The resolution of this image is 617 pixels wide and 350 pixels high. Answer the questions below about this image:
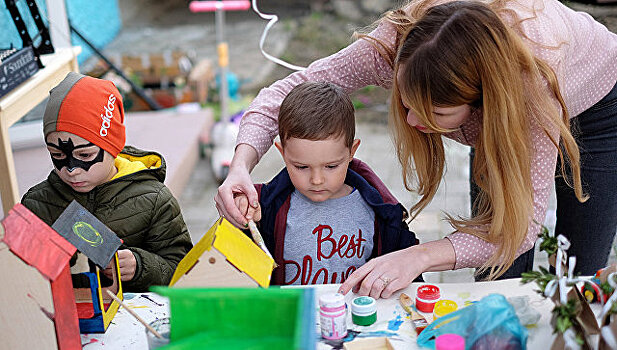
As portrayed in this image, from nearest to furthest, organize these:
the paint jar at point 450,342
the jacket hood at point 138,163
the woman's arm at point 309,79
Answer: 1. the paint jar at point 450,342
2. the woman's arm at point 309,79
3. the jacket hood at point 138,163

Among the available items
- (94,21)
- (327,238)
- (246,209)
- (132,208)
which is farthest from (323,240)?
(94,21)

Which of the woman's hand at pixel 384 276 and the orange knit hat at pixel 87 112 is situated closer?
the woman's hand at pixel 384 276

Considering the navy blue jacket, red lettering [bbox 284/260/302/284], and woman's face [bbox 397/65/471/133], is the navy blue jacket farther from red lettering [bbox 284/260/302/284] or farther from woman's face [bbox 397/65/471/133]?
woman's face [bbox 397/65/471/133]

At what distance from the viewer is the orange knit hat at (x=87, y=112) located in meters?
1.56

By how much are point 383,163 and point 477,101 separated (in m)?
3.01

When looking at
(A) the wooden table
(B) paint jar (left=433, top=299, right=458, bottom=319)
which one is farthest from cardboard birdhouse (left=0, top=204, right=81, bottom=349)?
(A) the wooden table

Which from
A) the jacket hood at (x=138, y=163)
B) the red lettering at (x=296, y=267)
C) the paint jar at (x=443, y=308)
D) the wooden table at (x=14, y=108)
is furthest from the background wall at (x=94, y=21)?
the paint jar at (x=443, y=308)

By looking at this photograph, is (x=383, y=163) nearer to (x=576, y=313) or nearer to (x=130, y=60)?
(x=130, y=60)

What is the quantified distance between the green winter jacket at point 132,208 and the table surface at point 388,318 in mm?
309

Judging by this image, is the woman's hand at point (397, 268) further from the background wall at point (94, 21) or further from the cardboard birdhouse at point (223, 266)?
the background wall at point (94, 21)

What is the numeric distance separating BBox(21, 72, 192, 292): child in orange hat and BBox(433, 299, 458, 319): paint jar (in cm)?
71

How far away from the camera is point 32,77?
99.0 inches

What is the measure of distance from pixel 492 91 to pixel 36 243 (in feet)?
2.96

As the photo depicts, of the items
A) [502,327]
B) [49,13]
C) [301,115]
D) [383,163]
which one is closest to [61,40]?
[49,13]
